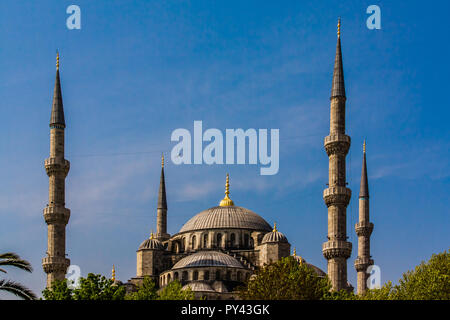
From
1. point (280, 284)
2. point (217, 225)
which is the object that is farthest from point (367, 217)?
point (280, 284)

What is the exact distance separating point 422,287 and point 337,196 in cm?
1023

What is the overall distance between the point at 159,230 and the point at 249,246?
946 cm

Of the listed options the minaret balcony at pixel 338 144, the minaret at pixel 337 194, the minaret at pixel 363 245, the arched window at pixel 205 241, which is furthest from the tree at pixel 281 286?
the arched window at pixel 205 241

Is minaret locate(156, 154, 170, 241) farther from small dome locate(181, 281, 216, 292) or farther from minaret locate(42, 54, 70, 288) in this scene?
minaret locate(42, 54, 70, 288)

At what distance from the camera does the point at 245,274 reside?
2859 inches

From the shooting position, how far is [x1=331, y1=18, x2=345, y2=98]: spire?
57.9m

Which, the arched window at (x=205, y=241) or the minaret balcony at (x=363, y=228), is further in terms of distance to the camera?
the arched window at (x=205, y=241)

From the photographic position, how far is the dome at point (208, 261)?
71750mm

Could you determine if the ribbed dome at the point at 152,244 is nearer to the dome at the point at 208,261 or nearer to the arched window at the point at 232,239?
the dome at the point at 208,261

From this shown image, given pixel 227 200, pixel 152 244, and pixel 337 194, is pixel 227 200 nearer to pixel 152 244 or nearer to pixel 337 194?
pixel 152 244

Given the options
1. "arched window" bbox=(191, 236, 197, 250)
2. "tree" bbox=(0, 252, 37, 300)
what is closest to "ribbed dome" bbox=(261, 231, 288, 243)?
"arched window" bbox=(191, 236, 197, 250)
